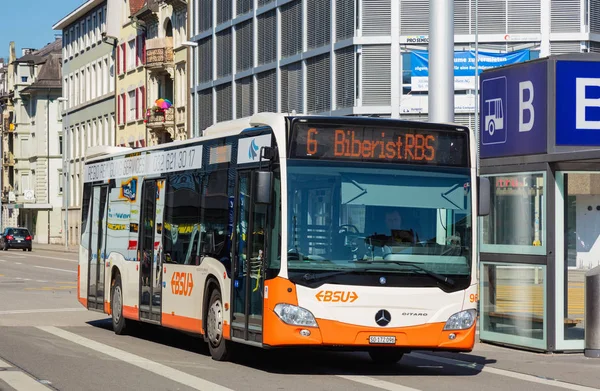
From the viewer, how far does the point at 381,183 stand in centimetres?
1381

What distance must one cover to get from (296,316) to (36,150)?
109m

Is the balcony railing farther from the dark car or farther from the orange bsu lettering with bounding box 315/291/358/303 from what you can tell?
the orange bsu lettering with bounding box 315/291/358/303

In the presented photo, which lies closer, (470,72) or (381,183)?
(381,183)

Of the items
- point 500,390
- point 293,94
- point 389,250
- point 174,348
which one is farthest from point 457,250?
point 293,94

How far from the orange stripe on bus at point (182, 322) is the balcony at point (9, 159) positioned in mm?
110128

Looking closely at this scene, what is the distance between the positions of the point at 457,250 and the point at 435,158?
3.32 feet

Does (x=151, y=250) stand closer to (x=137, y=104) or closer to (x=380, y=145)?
(x=380, y=145)

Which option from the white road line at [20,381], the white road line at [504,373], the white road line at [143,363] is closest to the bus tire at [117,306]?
the white road line at [143,363]

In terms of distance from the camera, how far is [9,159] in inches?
4970

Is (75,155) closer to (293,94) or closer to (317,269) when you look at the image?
(293,94)

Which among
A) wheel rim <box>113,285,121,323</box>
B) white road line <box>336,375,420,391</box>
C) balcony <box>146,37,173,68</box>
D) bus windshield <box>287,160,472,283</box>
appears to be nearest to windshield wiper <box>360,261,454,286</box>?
bus windshield <box>287,160,472,283</box>

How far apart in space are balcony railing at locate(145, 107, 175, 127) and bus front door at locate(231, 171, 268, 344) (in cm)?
6270

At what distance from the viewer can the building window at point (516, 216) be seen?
16.9 meters

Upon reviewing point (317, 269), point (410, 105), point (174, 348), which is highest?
point (410, 105)
